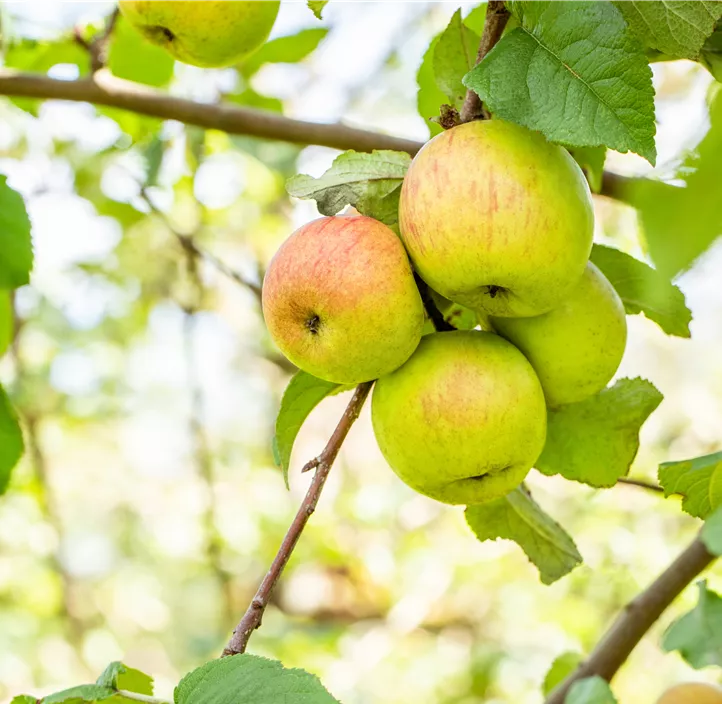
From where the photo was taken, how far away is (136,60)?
5.81 feet

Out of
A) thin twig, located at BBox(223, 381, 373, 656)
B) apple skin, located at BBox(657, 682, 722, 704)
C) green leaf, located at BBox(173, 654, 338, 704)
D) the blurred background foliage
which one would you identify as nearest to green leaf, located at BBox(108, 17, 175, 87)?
the blurred background foliage

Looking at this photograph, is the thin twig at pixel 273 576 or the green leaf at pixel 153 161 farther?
the green leaf at pixel 153 161

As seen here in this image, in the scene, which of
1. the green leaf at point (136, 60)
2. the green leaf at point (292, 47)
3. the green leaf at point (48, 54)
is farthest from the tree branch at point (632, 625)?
the green leaf at point (48, 54)

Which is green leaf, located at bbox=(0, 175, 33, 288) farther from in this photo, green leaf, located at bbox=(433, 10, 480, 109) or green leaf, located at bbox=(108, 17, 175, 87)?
green leaf, located at bbox=(108, 17, 175, 87)

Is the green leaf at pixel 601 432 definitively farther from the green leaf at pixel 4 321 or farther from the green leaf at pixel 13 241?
the green leaf at pixel 4 321

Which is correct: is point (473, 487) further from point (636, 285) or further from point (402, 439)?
point (636, 285)

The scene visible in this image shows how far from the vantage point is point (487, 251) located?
0.74 meters

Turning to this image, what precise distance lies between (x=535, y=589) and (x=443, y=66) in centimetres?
288

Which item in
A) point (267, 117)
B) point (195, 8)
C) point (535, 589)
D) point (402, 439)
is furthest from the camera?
point (535, 589)

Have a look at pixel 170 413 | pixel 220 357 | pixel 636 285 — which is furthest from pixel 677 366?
pixel 636 285

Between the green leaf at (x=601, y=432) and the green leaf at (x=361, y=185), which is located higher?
the green leaf at (x=361, y=185)

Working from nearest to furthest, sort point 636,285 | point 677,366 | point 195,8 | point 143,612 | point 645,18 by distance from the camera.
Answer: point 645,18, point 636,285, point 195,8, point 677,366, point 143,612

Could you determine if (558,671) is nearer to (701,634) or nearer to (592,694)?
(592,694)

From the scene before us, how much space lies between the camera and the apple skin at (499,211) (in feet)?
2.42
